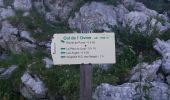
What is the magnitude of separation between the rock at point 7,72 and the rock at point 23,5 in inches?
138

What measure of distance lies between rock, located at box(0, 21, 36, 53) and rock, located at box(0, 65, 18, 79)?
181cm

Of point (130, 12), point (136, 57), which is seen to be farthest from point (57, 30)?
point (136, 57)

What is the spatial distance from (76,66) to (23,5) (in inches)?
164

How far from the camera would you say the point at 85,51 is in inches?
226

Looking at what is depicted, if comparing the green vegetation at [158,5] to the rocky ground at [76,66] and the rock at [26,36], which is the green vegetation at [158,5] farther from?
the rock at [26,36]

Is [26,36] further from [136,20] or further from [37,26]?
[136,20]

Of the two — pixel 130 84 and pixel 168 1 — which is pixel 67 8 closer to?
pixel 168 1

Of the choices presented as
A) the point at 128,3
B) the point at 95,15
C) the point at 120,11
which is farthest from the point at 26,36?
the point at 128,3

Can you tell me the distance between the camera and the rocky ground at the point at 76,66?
24.5ft

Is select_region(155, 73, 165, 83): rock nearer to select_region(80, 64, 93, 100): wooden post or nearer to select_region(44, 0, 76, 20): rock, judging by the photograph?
select_region(80, 64, 93, 100): wooden post

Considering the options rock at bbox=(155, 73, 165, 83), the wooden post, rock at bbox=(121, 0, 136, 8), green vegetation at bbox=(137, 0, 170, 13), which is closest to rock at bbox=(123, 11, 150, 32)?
rock at bbox=(121, 0, 136, 8)

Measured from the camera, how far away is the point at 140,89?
267 inches

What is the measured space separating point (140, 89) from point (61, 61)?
5.89 ft

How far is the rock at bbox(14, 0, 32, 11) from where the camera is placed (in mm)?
11938
